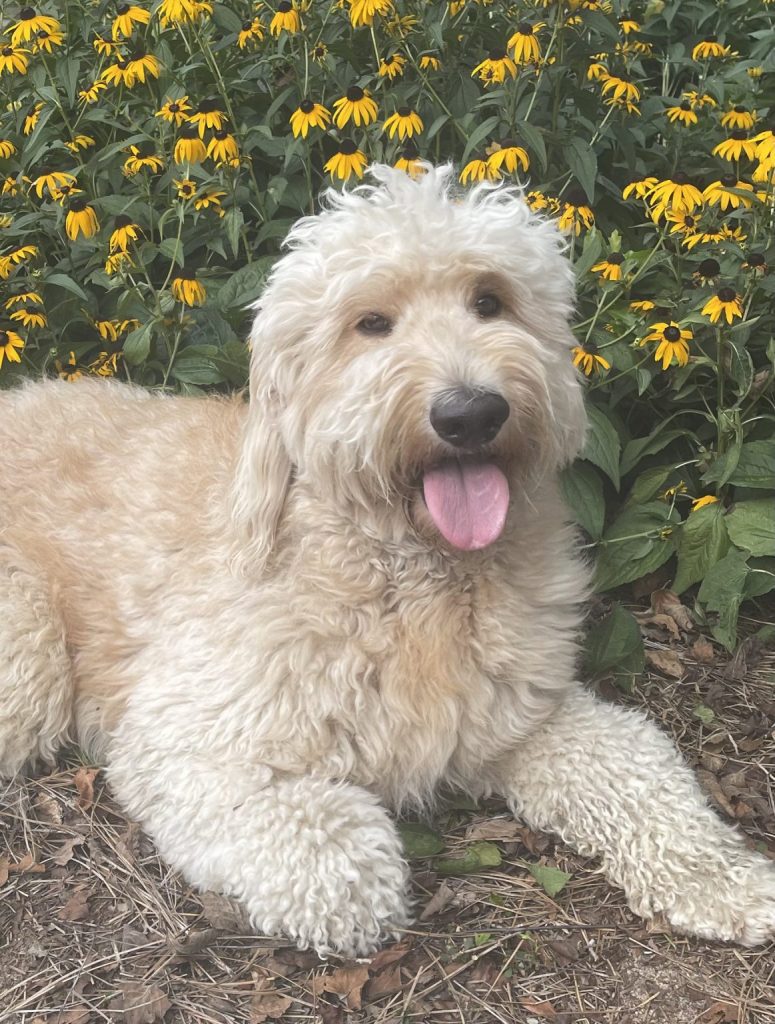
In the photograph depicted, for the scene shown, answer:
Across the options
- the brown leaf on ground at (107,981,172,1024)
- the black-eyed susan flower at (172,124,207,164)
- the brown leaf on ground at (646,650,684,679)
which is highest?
the black-eyed susan flower at (172,124,207,164)

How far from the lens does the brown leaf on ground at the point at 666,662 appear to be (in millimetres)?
3457

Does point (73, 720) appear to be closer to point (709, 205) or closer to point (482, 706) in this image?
point (482, 706)

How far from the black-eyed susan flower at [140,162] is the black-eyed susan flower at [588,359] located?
64.7 inches

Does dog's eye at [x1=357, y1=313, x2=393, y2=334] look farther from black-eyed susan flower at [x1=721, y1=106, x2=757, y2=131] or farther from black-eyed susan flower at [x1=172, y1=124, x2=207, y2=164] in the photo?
black-eyed susan flower at [x1=721, y1=106, x2=757, y2=131]

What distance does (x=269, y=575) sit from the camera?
2.80m

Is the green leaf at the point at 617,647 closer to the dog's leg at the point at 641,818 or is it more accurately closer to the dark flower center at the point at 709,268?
the dog's leg at the point at 641,818

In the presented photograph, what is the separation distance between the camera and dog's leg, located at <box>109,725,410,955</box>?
2504mm

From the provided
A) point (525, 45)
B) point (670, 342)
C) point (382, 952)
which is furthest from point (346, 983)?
point (525, 45)

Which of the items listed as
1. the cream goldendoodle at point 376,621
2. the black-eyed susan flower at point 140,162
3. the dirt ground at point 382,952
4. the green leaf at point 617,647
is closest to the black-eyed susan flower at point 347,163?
the cream goldendoodle at point 376,621

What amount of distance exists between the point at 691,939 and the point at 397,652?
3.27ft

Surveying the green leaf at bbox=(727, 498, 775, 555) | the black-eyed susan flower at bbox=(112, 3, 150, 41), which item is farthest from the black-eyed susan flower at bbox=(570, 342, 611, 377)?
the black-eyed susan flower at bbox=(112, 3, 150, 41)

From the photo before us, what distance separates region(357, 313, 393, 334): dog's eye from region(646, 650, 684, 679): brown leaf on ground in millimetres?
1625

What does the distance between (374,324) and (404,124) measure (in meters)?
1.24

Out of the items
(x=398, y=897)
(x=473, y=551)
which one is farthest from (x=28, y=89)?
(x=398, y=897)
